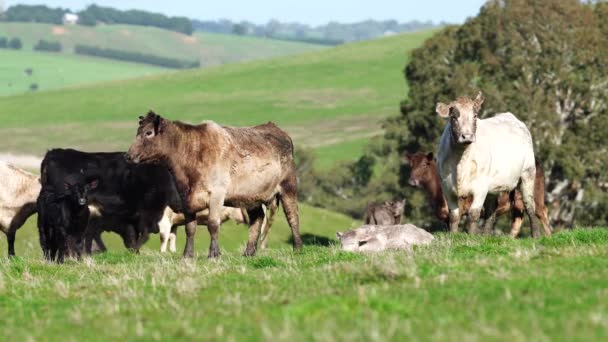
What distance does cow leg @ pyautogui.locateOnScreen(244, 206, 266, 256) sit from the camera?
1828cm

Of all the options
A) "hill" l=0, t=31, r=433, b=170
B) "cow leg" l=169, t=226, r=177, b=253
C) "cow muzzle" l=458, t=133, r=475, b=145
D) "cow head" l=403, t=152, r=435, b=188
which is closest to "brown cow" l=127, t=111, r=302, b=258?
"cow muzzle" l=458, t=133, r=475, b=145

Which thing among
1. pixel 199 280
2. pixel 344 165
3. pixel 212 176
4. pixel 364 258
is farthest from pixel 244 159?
pixel 344 165

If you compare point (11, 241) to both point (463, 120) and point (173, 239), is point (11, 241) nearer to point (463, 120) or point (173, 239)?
point (173, 239)

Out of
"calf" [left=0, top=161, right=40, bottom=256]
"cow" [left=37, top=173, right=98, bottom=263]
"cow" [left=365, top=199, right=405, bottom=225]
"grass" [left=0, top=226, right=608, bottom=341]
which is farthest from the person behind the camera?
"cow" [left=365, top=199, right=405, bottom=225]

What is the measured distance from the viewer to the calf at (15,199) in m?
24.9

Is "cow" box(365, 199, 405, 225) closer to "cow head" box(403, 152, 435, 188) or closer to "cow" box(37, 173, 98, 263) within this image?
"cow head" box(403, 152, 435, 188)

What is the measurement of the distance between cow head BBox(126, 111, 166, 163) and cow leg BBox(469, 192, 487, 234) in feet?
18.7

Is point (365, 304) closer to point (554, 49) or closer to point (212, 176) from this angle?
point (212, 176)

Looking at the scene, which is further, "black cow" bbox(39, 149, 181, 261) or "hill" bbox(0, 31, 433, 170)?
"hill" bbox(0, 31, 433, 170)

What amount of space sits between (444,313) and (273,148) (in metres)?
9.75

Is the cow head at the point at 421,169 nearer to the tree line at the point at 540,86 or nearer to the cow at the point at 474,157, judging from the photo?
the cow at the point at 474,157

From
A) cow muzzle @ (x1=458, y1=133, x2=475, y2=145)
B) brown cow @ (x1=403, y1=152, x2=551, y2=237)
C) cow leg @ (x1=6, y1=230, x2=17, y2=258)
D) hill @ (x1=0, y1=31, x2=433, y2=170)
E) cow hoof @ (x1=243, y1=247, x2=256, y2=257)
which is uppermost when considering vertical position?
cow muzzle @ (x1=458, y1=133, x2=475, y2=145)

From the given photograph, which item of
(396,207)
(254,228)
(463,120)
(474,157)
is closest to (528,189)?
(474,157)

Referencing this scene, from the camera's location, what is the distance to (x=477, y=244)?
15906mm
